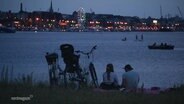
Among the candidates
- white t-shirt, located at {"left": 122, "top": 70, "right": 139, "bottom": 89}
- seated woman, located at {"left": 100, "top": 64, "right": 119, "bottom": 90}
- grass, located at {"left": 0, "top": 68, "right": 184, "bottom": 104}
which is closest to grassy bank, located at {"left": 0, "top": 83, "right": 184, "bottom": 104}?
grass, located at {"left": 0, "top": 68, "right": 184, "bottom": 104}

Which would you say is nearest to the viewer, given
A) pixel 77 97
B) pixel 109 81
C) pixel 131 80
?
pixel 77 97

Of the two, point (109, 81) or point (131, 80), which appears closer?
point (109, 81)

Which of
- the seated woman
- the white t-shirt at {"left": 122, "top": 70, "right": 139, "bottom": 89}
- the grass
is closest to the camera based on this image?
the grass

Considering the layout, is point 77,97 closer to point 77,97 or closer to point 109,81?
point 77,97

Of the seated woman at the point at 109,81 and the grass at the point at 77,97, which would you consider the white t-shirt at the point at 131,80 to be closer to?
the seated woman at the point at 109,81

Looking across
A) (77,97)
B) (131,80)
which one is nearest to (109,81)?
(131,80)

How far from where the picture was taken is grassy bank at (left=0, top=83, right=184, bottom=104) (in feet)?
37.6

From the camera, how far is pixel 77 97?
39.2ft

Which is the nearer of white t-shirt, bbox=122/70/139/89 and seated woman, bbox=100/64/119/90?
seated woman, bbox=100/64/119/90

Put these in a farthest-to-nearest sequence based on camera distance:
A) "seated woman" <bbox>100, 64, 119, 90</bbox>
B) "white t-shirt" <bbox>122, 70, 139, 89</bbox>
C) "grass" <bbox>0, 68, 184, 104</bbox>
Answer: "white t-shirt" <bbox>122, 70, 139, 89</bbox> < "seated woman" <bbox>100, 64, 119, 90</bbox> < "grass" <bbox>0, 68, 184, 104</bbox>

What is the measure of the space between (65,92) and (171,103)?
→ 110 inches

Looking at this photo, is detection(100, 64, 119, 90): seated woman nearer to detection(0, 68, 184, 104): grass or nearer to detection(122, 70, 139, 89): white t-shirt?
detection(122, 70, 139, 89): white t-shirt

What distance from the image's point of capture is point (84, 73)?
15875 millimetres

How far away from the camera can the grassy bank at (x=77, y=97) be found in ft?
37.6
